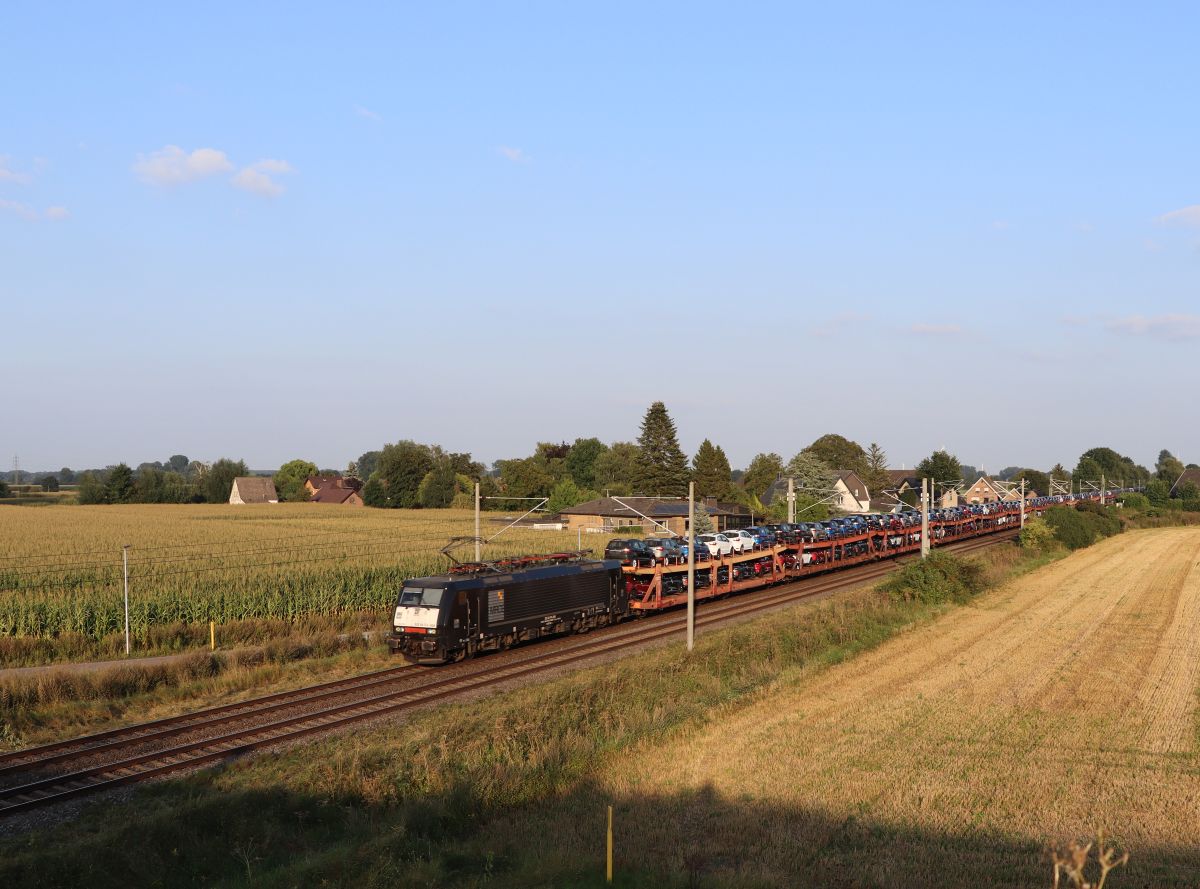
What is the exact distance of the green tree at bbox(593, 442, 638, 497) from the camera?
146000mm

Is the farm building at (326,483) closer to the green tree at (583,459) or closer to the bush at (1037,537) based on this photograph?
the green tree at (583,459)

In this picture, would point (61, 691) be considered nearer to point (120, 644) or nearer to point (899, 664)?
point (120, 644)

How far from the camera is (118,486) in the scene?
150 metres

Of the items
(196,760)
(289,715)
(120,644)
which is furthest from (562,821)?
(120,644)

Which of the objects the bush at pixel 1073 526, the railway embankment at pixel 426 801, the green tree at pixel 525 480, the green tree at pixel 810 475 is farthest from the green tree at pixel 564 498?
the railway embankment at pixel 426 801

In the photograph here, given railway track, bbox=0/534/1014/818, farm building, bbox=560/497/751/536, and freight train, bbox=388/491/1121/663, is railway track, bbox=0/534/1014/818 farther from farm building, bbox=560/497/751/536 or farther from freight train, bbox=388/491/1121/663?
farm building, bbox=560/497/751/536

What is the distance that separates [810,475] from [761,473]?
46.3m

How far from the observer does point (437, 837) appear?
56.2 ft

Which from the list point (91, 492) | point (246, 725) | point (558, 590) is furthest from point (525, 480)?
point (246, 725)

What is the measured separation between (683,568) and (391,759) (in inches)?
1063

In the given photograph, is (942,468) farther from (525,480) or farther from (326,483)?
(326,483)

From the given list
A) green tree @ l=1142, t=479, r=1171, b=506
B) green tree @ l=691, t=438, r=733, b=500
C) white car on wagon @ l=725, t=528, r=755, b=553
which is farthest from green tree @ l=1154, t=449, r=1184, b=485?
white car on wagon @ l=725, t=528, r=755, b=553

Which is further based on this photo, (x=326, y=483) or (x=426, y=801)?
(x=326, y=483)

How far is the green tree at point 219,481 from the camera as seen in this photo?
16362 centimetres
